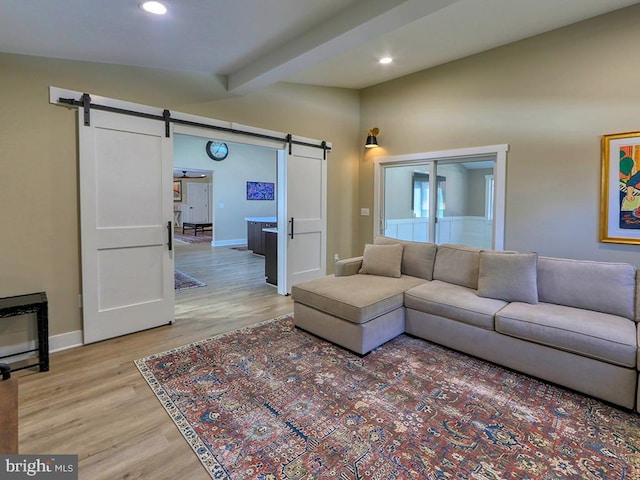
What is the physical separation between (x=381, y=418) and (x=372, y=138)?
4106 millimetres

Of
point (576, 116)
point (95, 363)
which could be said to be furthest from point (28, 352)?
point (576, 116)

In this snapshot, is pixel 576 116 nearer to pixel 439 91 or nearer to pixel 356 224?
pixel 439 91

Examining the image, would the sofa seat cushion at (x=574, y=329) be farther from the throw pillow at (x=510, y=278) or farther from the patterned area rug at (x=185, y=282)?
the patterned area rug at (x=185, y=282)

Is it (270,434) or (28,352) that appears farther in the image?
(28,352)

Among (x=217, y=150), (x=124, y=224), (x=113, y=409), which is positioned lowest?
(x=113, y=409)

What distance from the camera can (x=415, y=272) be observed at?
3.80 m

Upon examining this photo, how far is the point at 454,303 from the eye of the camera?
9.59ft

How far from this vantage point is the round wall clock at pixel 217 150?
355 inches

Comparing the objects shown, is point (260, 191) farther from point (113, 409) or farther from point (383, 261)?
point (113, 409)

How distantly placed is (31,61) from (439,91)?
14.3 feet

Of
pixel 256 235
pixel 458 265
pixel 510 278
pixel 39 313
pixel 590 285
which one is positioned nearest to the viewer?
pixel 39 313
